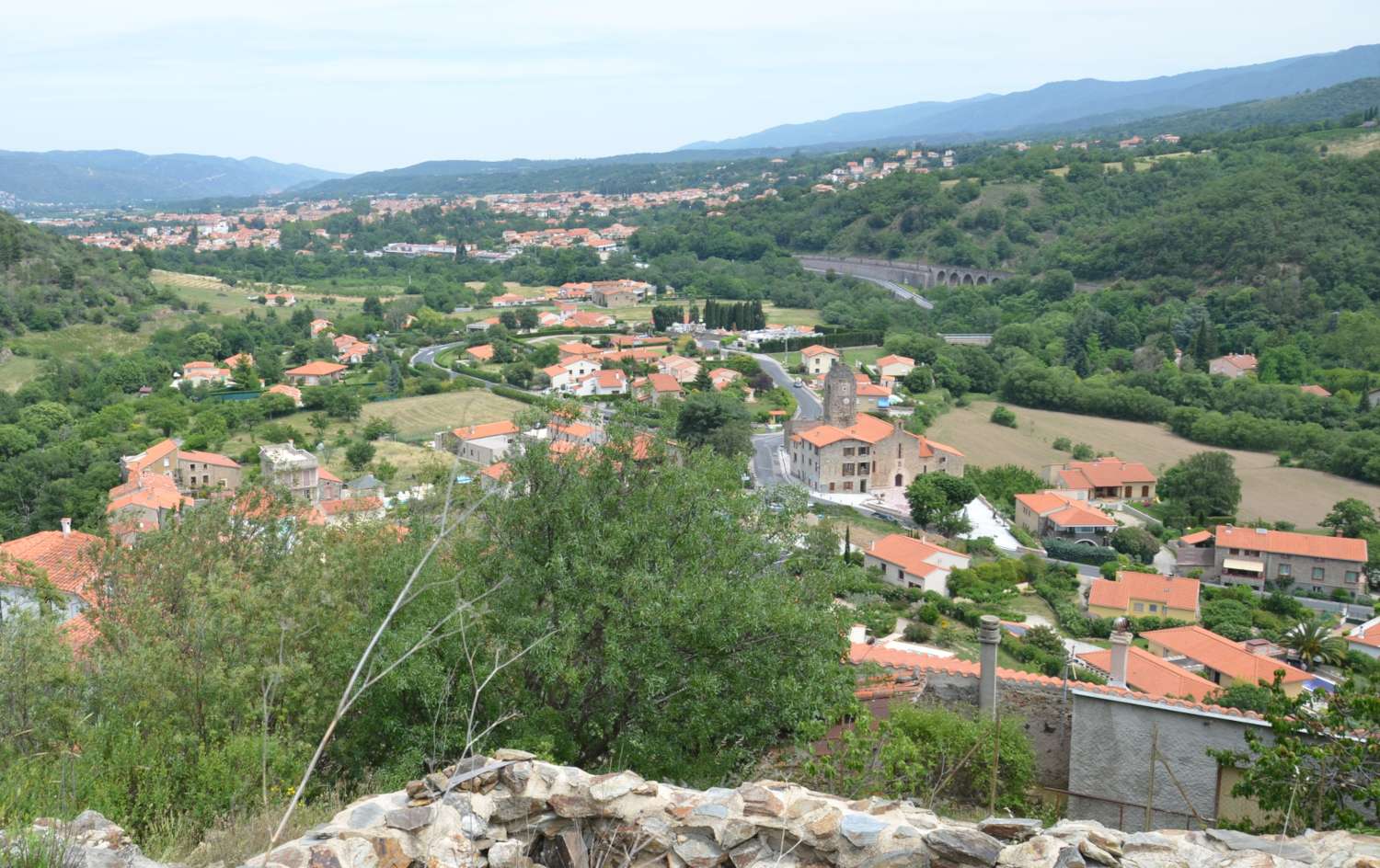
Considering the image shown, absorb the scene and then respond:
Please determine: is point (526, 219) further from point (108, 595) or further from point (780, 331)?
point (108, 595)

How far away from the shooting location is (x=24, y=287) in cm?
4734

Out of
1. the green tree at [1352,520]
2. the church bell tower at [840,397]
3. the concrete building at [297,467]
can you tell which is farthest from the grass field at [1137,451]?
the concrete building at [297,467]

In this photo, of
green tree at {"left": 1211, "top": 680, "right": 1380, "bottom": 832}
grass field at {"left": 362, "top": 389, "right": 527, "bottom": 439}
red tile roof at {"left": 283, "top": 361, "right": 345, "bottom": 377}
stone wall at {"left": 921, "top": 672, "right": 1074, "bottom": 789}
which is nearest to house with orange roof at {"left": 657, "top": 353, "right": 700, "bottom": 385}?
grass field at {"left": 362, "top": 389, "right": 527, "bottom": 439}

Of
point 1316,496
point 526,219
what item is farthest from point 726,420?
point 526,219

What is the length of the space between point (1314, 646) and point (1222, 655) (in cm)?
190

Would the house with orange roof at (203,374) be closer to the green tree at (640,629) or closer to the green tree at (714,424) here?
the green tree at (714,424)

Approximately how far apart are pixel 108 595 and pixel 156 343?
42.1m

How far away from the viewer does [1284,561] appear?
24531 millimetres

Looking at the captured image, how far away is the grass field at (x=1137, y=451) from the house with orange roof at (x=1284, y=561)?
426 cm

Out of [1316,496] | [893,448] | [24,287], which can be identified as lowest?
[1316,496]

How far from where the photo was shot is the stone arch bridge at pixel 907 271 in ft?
225

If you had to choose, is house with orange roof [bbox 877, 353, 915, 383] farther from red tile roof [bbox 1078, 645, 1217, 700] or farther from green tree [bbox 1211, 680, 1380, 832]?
green tree [bbox 1211, 680, 1380, 832]

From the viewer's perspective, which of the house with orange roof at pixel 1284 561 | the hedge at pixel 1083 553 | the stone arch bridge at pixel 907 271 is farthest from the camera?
the stone arch bridge at pixel 907 271

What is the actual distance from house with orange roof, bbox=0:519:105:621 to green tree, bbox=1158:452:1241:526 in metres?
26.2
